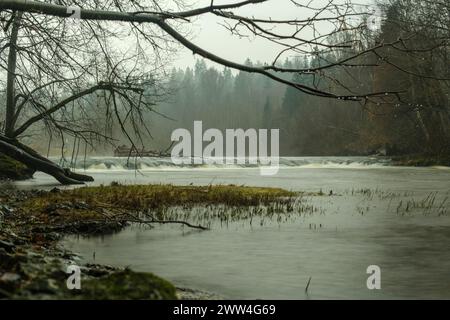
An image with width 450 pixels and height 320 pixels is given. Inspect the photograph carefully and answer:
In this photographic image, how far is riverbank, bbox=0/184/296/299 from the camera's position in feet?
13.2

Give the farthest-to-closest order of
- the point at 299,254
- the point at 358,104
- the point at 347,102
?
the point at 347,102
the point at 358,104
the point at 299,254

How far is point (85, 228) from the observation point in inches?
403

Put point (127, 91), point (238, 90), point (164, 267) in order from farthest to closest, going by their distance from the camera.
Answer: point (238, 90)
point (127, 91)
point (164, 267)

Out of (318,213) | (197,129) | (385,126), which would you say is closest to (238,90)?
(197,129)

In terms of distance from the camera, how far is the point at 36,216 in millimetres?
10695

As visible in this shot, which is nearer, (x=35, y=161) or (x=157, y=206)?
(x=157, y=206)

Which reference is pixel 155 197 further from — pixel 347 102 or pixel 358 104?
pixel 347 102

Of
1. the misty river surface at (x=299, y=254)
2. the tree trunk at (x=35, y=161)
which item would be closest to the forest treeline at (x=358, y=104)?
the misty river surface at (x=299, y=254)

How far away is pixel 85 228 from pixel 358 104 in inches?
1224

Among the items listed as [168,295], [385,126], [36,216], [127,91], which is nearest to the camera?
[168,295]

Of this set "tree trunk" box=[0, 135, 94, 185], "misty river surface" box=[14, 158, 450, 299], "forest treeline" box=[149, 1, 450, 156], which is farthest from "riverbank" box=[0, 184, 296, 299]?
"forest treeline" box=[149, 1, 450, 156]

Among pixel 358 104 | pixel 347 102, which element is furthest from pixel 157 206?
pixel 347 102
